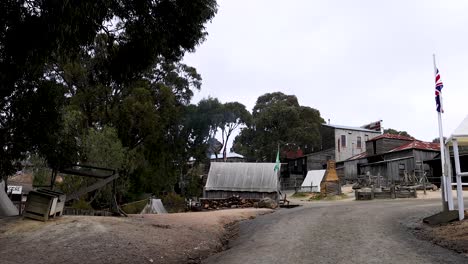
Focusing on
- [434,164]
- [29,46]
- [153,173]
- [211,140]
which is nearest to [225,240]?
[29,46]

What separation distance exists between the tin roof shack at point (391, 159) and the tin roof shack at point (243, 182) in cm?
1093

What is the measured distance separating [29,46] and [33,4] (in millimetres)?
782

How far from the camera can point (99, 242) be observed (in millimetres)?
10867

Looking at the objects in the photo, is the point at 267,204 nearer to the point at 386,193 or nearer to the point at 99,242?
the point at 386,193

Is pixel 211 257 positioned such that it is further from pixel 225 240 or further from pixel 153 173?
pixel 153 173

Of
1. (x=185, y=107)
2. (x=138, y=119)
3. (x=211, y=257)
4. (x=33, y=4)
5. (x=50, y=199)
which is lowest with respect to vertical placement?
(x=211, y=257)

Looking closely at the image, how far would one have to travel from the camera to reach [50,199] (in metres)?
12.9

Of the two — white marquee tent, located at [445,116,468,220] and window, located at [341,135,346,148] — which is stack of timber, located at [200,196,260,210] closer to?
white marquee tent, located at [445,116,468,220]

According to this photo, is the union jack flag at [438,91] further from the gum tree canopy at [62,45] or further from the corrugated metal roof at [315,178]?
the corrugated metal roof at [315,178]

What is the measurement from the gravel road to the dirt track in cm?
91

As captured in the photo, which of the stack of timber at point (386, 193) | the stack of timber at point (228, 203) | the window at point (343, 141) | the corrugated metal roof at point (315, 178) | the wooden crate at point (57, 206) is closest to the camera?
the wooden crate at point (57, 206)

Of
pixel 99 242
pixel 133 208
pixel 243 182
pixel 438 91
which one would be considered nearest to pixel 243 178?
pixel 243 182

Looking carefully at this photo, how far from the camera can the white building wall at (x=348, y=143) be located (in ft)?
219

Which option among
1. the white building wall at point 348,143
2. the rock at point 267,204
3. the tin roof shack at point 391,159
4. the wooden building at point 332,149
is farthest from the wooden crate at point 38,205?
the white building wall at point 348,143
